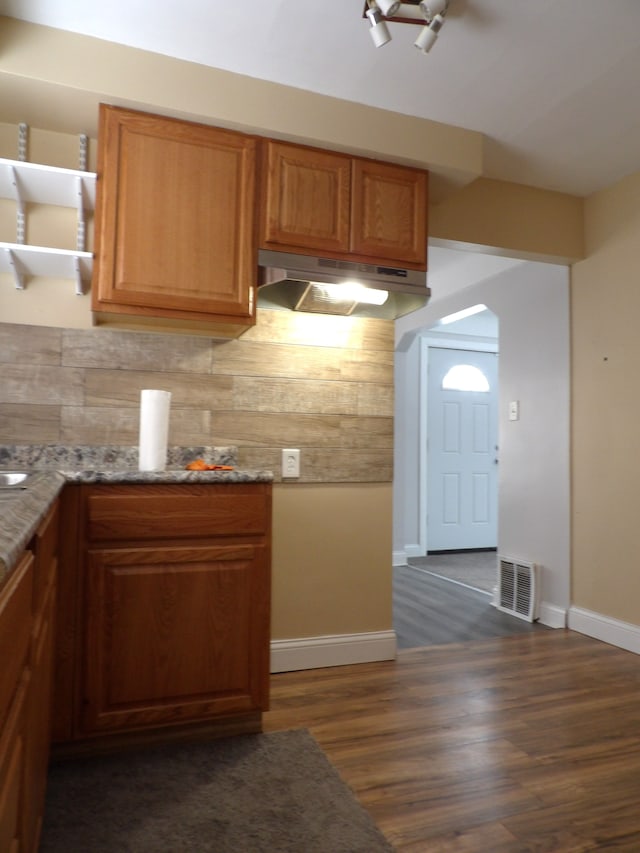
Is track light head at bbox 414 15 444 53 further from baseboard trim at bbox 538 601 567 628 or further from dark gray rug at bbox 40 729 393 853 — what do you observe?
baseboard trim at bbox 538 601 567 628

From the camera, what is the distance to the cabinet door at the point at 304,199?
2.36 metres

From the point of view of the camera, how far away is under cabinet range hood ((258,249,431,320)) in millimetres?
2342

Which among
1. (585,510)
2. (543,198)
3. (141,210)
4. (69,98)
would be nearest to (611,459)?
(585,510)

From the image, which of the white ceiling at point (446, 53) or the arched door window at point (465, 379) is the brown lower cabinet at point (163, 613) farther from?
the arched door window at point (465, 379)

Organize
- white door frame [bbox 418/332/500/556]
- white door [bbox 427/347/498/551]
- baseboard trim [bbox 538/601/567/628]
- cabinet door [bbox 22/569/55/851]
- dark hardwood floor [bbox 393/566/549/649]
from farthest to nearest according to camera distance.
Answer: white door [bbox 427/347/498/551], white door frame [bbox 418/332/500/556], baseboard trim [bbox 538/601/567/628], dark hardwood floor [bbox 393/566/549/649], cabinet door [bbox 22/569/55/851]

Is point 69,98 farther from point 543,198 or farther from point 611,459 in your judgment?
point 611,459

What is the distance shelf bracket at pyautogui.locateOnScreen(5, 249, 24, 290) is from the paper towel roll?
25.2 inches

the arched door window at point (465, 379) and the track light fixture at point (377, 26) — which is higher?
the track light fixture at point (377, 26)

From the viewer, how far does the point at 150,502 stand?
1.89 meters

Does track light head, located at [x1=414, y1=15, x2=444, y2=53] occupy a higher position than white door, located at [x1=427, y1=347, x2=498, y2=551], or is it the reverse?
track light head, located at [x1=414, y1=15, x2=444, y2=53]

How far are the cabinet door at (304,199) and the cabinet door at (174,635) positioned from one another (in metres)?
1.24

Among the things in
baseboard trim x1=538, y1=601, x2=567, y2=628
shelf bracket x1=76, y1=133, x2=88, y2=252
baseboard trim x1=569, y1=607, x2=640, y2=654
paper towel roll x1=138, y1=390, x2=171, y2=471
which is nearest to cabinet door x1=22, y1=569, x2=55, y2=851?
paper towel roll x1=138, y1=390, x2=171, y2=471

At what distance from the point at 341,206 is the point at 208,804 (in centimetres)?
216

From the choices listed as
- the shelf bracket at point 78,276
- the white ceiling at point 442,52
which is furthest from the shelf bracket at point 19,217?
the white ceiling at point 442,52
